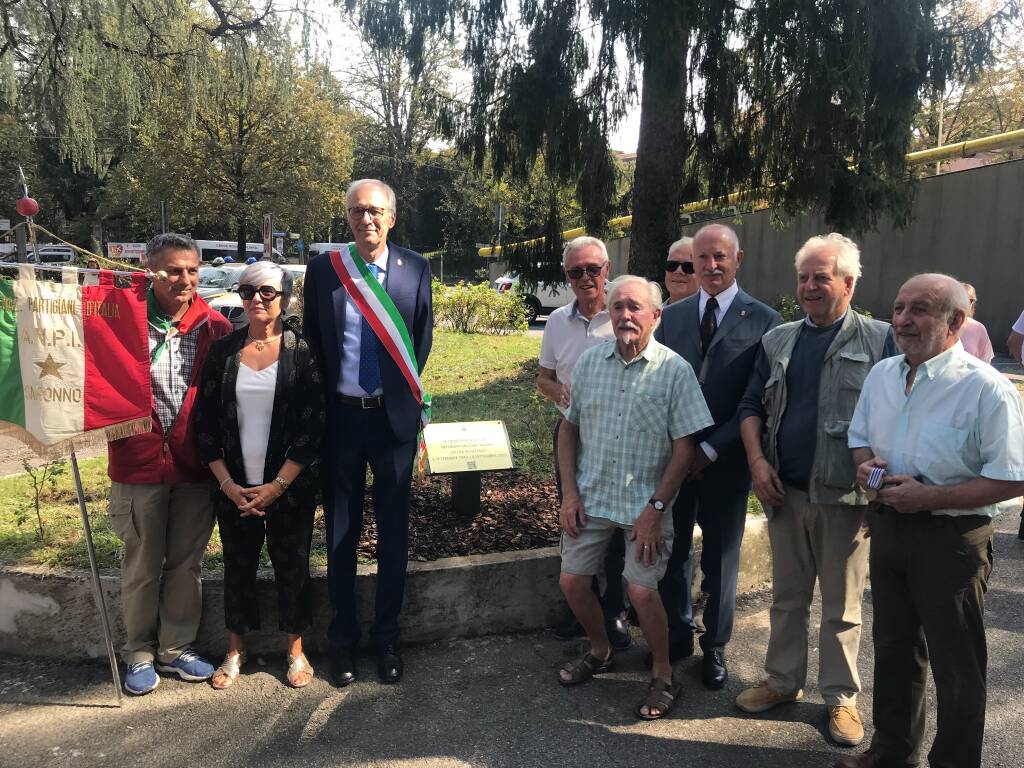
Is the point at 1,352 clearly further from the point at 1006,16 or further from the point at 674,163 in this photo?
the point at 1006,16

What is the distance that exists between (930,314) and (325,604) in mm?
2962

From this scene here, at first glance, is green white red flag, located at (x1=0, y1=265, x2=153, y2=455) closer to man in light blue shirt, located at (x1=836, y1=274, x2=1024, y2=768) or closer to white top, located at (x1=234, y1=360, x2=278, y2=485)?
white top, located at (x1=234, y1=360, x2=278, y2=485)

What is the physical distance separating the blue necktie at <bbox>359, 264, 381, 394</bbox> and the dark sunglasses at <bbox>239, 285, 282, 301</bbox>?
16.2 inches

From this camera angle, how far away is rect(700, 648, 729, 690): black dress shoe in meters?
3.49

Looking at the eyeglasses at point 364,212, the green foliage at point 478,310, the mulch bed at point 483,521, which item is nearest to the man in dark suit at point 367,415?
the eyeglasses at point 364,212

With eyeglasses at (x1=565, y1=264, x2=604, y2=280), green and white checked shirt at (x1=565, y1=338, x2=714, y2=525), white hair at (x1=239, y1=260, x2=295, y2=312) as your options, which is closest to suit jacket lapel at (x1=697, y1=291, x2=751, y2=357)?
green and white checked shirt at (x1=565, y1=338, x2=714, y2=525)

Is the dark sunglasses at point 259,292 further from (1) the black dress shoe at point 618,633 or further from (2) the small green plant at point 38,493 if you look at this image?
(1) the black dress shoe at point 618,633

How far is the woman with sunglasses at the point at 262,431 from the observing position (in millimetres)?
3398

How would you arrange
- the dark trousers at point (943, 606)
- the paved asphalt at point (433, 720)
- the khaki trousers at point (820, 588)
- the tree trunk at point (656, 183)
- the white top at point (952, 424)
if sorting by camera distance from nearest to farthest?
the white top at point (952, 424)
the dark trousers at point (943, 606)
the paved asphalt at point (433, 720)
the khaki trousers at point (820, 588)
the tree trunk at point (656, 183)

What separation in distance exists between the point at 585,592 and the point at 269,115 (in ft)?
90.5

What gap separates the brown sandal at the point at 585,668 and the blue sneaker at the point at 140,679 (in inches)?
72.4

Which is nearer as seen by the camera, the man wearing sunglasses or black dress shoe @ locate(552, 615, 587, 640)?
the man wearing sunglasses

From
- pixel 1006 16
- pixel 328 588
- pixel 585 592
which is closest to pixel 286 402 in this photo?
pixel 328 588

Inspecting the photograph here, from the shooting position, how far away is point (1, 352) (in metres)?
3.22
